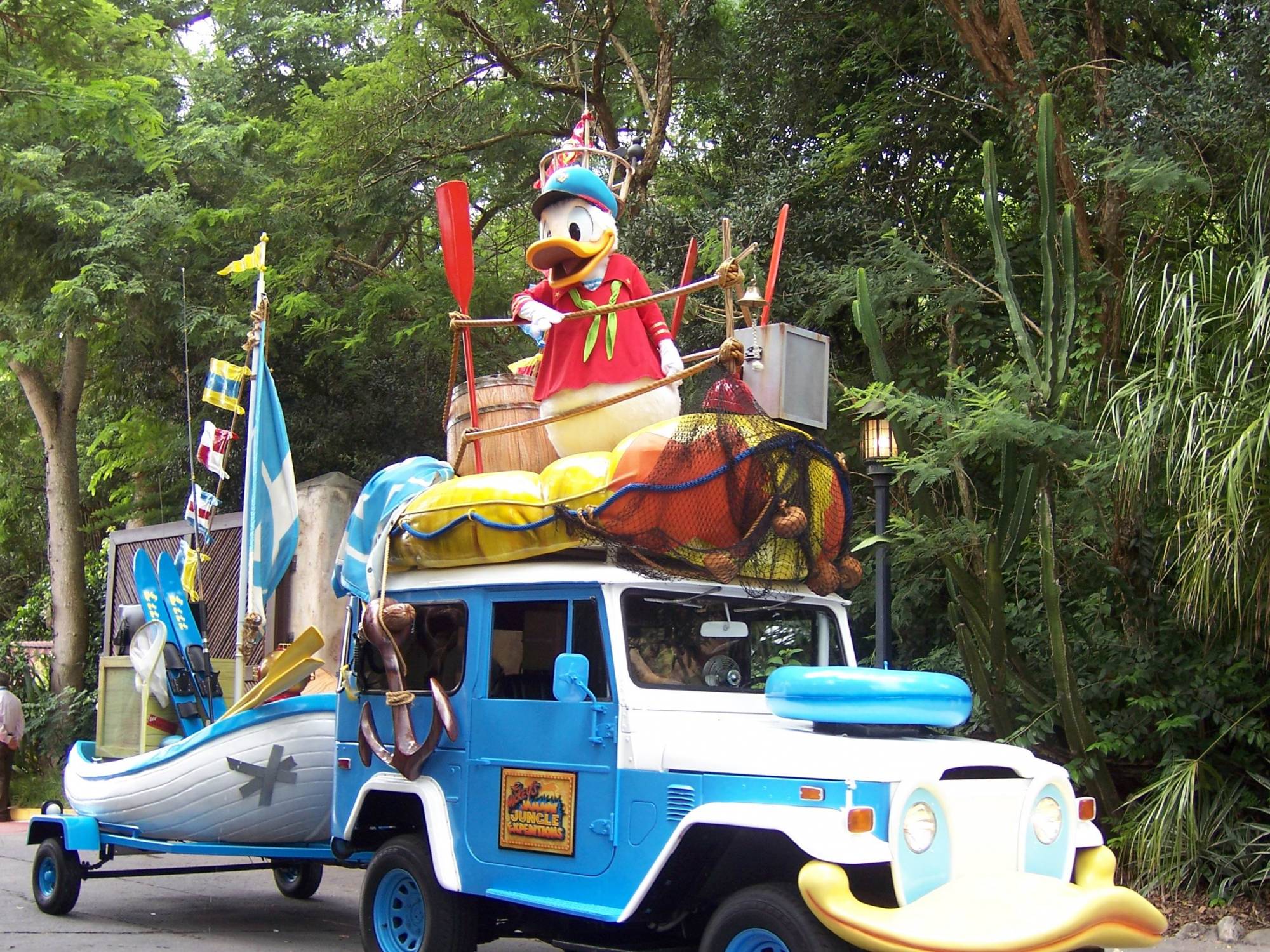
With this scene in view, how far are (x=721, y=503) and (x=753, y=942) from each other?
6.17ft

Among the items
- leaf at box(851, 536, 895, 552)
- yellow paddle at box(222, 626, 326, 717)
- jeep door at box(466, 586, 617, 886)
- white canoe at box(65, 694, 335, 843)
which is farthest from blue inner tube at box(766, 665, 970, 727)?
yellow paddle at box(222, 626, 326, 717)

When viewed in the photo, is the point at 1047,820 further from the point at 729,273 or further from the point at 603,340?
the point at 603,340

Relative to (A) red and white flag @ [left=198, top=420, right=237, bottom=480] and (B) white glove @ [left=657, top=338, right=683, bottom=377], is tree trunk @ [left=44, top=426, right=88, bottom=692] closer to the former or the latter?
(A) red and white flag @ [left=198, top=420, right=237, bottom=480]

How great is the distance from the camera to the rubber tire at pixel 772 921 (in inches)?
164

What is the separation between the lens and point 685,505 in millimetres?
5410

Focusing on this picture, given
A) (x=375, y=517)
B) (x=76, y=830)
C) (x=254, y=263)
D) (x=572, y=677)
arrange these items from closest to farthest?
1. (x=572, y=677)
2. (x=375, y=517)
3. (x=76, y=830)
4. (x=254, y=263)

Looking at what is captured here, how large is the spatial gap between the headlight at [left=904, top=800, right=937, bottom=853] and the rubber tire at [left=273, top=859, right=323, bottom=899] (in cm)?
557

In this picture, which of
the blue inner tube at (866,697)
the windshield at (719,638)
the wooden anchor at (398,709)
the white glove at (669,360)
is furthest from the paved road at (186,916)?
the white glove at (669,360)

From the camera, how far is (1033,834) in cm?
459

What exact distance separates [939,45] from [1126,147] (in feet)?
10.7

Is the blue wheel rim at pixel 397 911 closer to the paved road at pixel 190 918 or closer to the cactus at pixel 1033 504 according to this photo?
the paved road at pixel 190 918

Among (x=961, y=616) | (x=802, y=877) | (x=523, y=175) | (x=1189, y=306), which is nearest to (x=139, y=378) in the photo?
(x=523, y=175)

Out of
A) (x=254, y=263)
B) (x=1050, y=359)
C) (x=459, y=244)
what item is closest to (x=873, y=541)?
(x=1050, y=359)

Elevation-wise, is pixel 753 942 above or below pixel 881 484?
below
